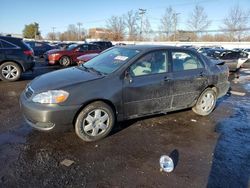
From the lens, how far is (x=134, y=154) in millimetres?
3805

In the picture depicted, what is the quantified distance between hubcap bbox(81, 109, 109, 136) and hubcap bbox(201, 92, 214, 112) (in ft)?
8.69

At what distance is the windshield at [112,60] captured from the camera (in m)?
4.55

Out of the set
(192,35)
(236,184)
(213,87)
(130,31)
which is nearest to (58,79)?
(236,184)

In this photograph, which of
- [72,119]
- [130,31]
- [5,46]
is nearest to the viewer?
[72,119]

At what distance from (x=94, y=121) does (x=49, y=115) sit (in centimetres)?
76

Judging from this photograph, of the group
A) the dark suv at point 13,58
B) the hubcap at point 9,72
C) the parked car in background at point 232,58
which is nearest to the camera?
the dark suv at point 13,58

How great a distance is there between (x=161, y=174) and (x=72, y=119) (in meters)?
1.65

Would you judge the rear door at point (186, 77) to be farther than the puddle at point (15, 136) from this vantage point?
Yes

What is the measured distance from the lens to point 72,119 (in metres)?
3.96

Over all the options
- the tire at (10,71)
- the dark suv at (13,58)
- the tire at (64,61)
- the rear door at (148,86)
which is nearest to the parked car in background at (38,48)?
the tire at (64,61)

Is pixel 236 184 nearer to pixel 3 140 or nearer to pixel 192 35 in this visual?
pixel 3 140

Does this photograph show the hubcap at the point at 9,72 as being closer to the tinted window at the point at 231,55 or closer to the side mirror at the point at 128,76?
the side mirror at the point at 128,76

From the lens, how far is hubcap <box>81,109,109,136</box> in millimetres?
4082

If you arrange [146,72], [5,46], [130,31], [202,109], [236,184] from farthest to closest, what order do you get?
[130,31] → [5,46] → [202,109] → [146,72] → [236,184]
